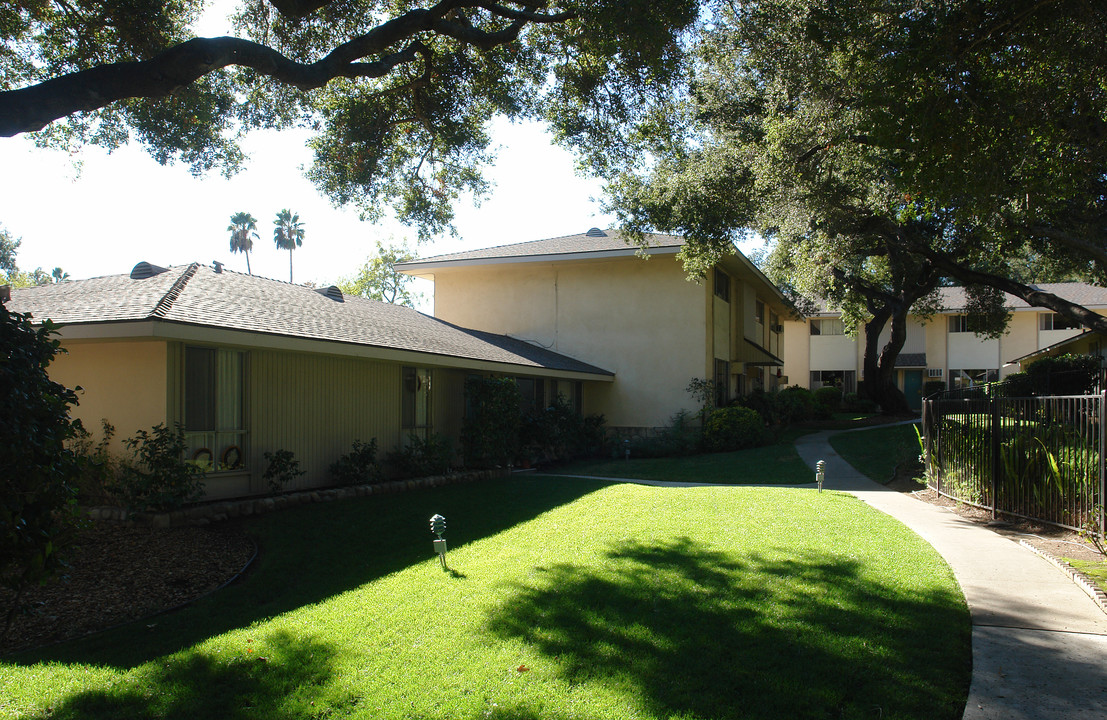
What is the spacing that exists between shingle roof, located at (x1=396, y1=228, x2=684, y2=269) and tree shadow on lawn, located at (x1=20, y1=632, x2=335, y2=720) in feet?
56.2

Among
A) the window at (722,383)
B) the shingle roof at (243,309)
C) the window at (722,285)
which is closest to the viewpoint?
the shingle roof at (243,309)

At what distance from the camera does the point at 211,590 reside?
7164mm

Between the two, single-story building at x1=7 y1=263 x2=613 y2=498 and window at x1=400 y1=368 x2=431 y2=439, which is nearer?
single-story building at x1=7 y1=263 x2=613 y2=498

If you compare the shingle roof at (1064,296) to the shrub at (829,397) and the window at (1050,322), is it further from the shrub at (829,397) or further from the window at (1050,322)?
the shrub at (829,397)

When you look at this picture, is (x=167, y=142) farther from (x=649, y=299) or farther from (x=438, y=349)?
(x=649, y=299)

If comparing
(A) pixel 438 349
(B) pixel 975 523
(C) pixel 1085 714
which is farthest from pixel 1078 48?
(A) pixel 438 349

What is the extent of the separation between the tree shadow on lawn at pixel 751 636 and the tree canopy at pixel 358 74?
24.0ft

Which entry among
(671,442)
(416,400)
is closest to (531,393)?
(671,442)

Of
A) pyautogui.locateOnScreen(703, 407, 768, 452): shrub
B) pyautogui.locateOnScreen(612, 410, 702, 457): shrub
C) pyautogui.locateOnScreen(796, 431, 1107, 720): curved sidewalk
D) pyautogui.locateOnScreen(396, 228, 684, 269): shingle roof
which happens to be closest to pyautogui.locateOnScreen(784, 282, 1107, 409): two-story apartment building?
pyautogui.locateOnScreen(396, 228, 684, 269): shingle roof

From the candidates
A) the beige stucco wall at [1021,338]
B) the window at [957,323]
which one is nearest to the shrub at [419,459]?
the window at [957,323]

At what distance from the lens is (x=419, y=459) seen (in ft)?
45.9

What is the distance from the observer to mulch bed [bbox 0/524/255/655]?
610 cm

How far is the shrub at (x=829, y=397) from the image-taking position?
113 ft

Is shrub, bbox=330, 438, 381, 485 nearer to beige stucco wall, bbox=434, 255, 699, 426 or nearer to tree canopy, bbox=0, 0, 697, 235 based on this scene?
tree canopy, bbox=0, 0, 697, 235
